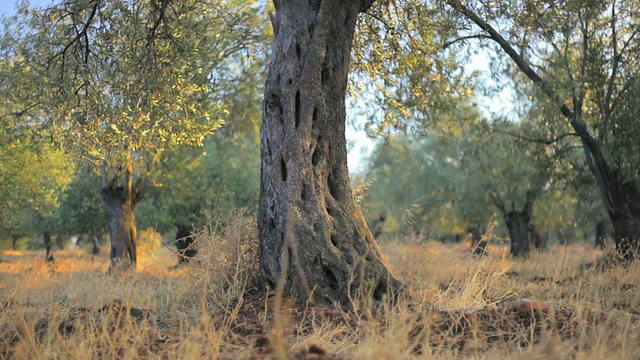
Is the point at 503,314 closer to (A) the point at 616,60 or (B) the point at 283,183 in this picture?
(B) the point at 283,183

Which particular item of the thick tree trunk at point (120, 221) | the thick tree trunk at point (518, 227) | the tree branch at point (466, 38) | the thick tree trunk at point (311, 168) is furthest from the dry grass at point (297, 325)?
the thick tree trunk at point (518, 227)

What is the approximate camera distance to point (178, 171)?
2000 cm

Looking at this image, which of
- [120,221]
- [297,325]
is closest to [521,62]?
[297,325]

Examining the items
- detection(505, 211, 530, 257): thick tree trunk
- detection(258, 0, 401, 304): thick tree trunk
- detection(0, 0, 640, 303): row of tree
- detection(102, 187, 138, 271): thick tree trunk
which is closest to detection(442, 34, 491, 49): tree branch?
detection(0, 0, 640, 303): row of tree

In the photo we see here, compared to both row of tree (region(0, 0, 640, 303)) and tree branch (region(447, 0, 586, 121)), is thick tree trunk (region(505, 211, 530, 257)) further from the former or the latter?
tree branch (region(447, 0, 586, 121))

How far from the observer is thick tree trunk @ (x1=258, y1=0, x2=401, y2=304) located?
6.47 metres

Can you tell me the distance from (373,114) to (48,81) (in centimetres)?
678

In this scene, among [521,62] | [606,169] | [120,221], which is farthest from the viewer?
[120,221]

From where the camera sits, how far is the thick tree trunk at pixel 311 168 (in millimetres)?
6469

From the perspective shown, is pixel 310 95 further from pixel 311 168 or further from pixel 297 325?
pixel 297 325

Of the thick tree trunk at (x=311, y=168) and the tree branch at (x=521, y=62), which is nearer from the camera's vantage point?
the thick tree trunk at (x=311, y=168)

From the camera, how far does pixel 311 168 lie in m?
6.92

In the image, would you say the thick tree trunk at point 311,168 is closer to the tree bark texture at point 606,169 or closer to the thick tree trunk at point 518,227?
the tree bark texture at point 606,169

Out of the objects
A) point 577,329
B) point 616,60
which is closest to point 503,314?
point 577,329
